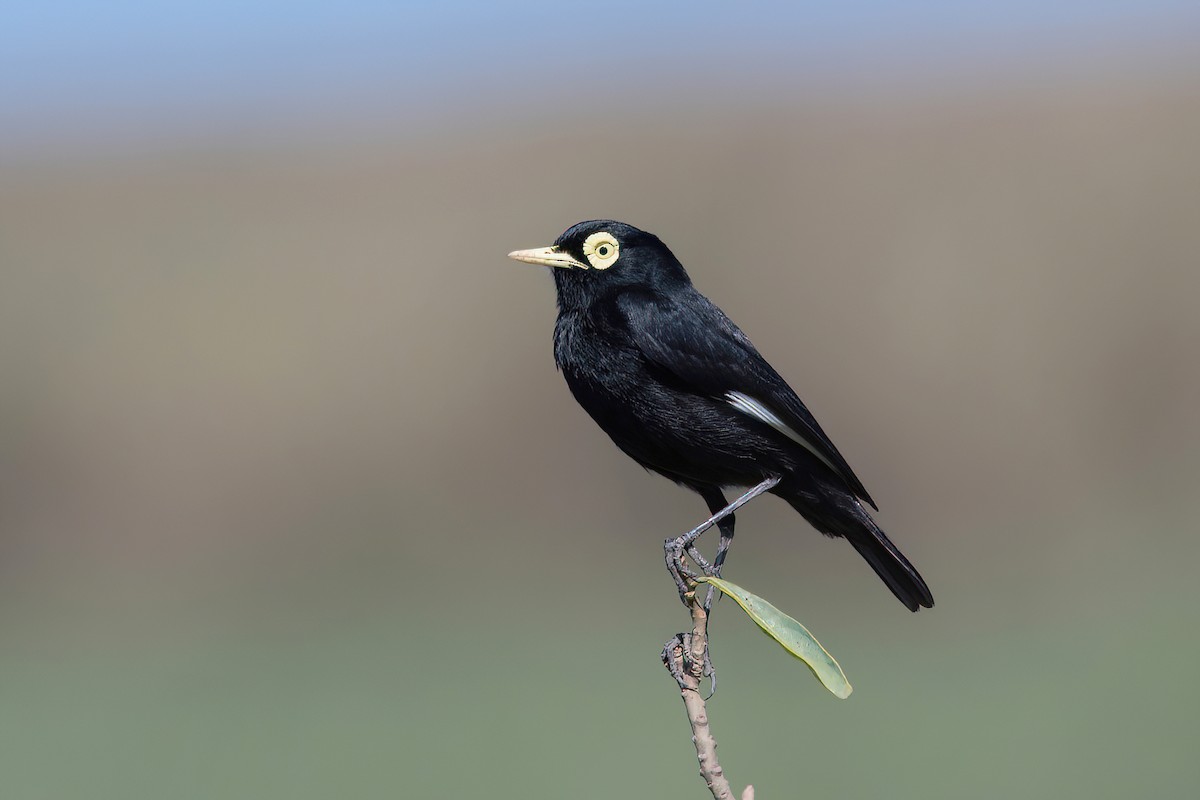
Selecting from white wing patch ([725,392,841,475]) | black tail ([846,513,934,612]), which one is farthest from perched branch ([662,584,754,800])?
black tail ([846,513,934,612])

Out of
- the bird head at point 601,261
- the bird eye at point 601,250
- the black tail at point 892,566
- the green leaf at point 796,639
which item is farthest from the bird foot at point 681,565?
the bird eye at point 601,250

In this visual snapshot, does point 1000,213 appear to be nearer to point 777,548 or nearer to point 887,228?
point 887,228

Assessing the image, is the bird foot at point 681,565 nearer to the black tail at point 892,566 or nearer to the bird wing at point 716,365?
the bird wing at point 716,365

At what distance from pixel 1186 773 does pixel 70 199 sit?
54.2ft

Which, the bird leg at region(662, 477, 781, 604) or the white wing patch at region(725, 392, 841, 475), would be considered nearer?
the bird leg at region(662, 477, 781, 604)

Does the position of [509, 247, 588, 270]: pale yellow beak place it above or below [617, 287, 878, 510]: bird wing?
above

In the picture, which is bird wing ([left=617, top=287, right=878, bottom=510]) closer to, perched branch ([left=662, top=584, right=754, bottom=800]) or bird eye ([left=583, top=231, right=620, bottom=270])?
bird eye ([left=583, top=231, right=620, bottom=270])

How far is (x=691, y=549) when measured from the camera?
167 inches

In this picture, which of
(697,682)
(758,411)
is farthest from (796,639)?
(758,411)

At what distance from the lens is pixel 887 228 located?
18359mm

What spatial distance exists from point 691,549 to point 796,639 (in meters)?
0.94

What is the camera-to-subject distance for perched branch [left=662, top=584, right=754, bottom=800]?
9.93 feet

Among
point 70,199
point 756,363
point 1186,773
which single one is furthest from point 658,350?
point 70,199

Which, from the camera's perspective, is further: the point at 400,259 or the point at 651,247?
the point at 400,259
